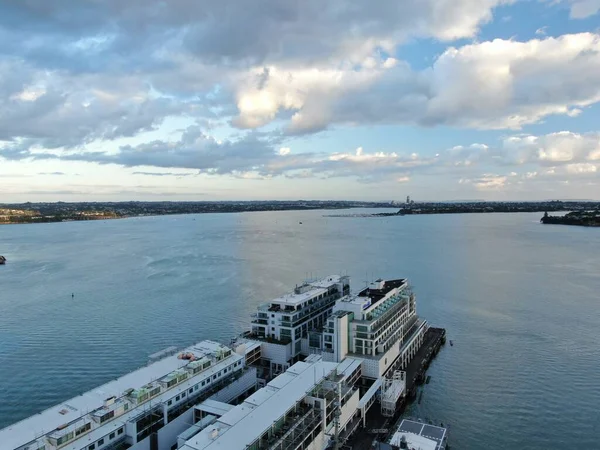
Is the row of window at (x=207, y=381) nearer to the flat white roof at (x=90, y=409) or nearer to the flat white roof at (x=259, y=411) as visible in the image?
the flat white roof at (x=90, y=409)

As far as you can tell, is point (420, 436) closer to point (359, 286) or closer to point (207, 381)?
point (207, 381)

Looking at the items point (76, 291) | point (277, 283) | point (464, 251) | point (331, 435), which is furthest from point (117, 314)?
point (464, 251)

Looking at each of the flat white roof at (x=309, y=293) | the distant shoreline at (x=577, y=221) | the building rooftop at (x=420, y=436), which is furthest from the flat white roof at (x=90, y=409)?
the distant shoreline at (x=577, y=221)

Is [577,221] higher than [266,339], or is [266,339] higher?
[577,221]

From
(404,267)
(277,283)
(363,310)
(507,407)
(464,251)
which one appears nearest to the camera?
(507,407)

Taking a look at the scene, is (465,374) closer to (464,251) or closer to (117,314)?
(117,314)

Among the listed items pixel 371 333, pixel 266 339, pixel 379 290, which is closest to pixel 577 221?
pixel 379 290
